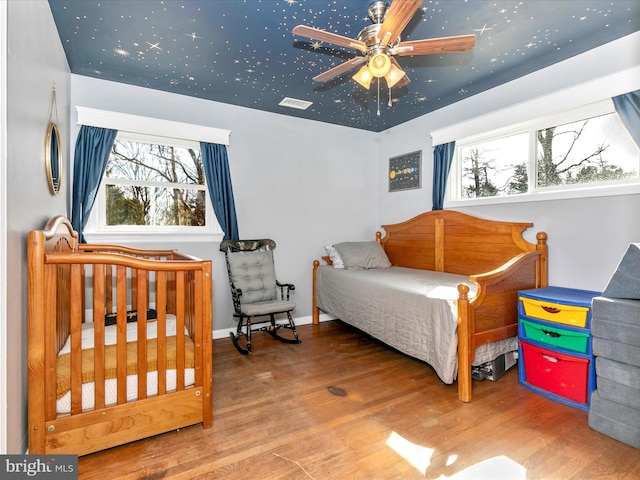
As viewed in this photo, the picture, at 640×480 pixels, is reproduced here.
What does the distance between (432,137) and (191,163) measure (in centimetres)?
271

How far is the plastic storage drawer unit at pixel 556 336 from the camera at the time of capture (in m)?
2.07

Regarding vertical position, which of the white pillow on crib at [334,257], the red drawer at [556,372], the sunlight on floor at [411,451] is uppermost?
the white pillow on crib at [334,257]

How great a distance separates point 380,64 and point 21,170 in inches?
72.9

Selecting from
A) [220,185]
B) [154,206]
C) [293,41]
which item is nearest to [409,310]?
[293,41]

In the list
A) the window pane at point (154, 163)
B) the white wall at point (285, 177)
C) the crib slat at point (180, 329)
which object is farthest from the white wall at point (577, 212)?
the window pane at point (154, 163)

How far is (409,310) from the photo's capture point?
99.5 inches

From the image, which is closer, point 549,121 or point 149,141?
point 549,121

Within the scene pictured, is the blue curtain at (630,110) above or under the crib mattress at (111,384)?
above

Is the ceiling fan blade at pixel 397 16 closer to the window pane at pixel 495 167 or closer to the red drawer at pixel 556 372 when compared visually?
the window pane at pixel 495 167

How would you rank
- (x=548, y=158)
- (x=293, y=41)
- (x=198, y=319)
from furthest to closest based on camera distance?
(x=548, y=158)
(x=293, y=41)
(x=198, y=319)

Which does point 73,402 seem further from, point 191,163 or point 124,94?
point 124,94

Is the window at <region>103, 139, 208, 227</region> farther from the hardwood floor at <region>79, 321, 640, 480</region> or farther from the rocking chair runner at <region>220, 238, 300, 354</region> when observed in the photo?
the hardwood floor at <region>79, 321, 640, 480</region>

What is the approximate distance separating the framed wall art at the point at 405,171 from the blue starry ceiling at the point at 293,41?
0.85 meters

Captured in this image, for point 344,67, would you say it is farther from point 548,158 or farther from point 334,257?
point 334,257
